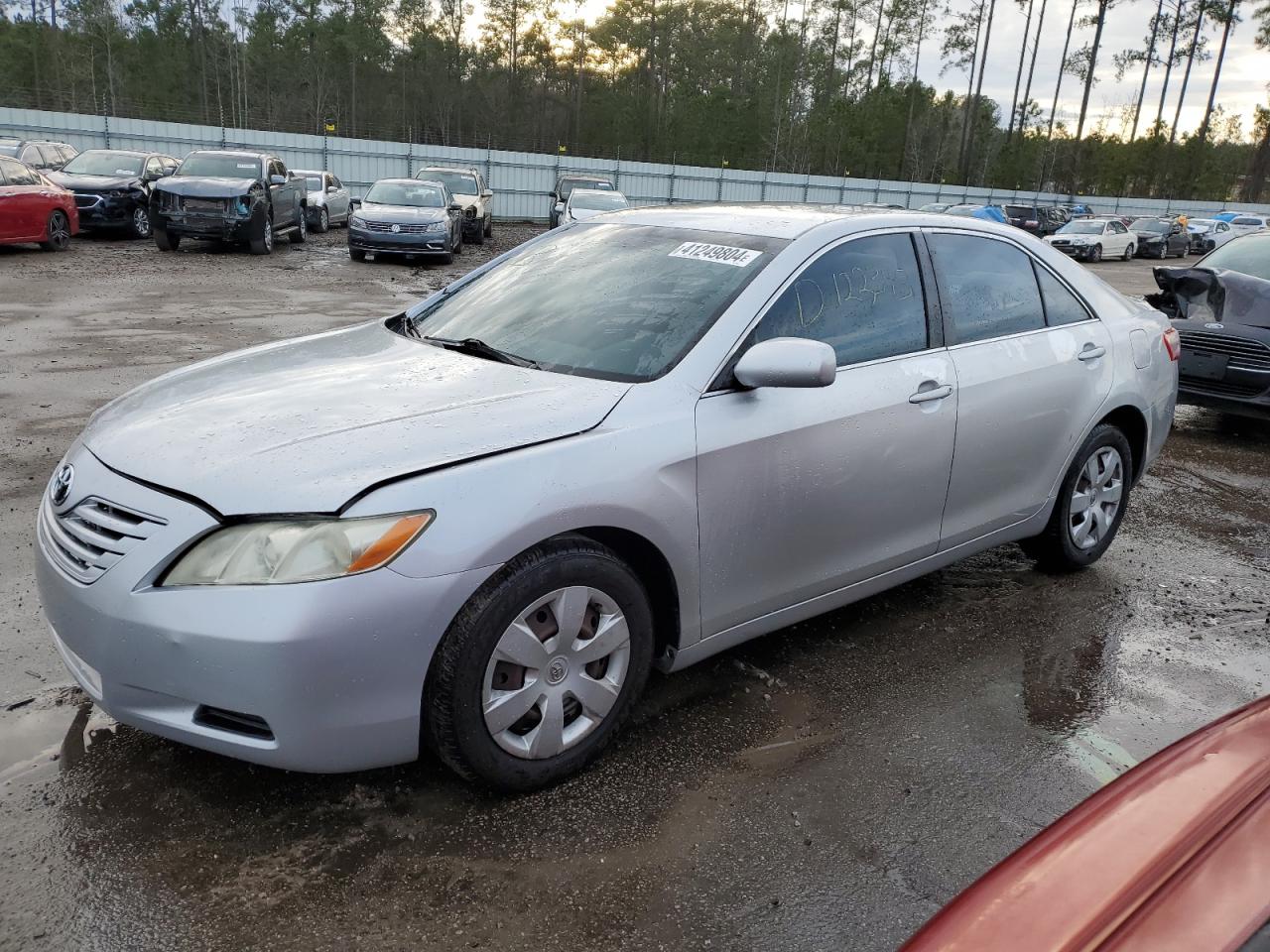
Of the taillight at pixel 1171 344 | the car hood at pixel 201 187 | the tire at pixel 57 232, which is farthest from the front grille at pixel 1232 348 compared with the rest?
the tire at pixel 57 232

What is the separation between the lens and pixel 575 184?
91.3 ft

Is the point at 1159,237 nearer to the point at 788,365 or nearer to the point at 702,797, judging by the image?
the point at 788,365

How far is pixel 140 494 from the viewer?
8.30 ft

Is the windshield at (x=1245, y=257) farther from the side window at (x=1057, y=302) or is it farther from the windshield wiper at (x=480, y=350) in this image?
the windshield wiper at (x=480, y=350)

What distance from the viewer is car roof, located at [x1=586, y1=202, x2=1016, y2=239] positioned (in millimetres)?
3619

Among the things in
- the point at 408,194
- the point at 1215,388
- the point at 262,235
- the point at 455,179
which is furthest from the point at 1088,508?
the point at 455,179

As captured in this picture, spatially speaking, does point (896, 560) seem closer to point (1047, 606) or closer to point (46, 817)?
point (1047, 606)

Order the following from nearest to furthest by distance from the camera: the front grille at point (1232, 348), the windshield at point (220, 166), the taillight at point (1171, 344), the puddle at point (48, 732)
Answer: the puddle at point (48, 732) → the taillight at point (1171, 344) → the front grille at point (1232, 348) → the windshield at point (220, 166)

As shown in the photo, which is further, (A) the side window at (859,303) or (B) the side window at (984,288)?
(B) the side window at (984,288)

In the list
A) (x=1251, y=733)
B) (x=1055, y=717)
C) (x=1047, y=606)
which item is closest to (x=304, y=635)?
(x=1251, y=733)

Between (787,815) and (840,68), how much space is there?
87992mm

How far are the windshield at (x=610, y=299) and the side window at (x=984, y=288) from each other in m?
0.87

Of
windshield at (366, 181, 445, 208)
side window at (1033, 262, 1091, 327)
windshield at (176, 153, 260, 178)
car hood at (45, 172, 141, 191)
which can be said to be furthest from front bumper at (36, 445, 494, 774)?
car hood at (45, 172, 141, 191)

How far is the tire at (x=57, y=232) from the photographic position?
15.9m
